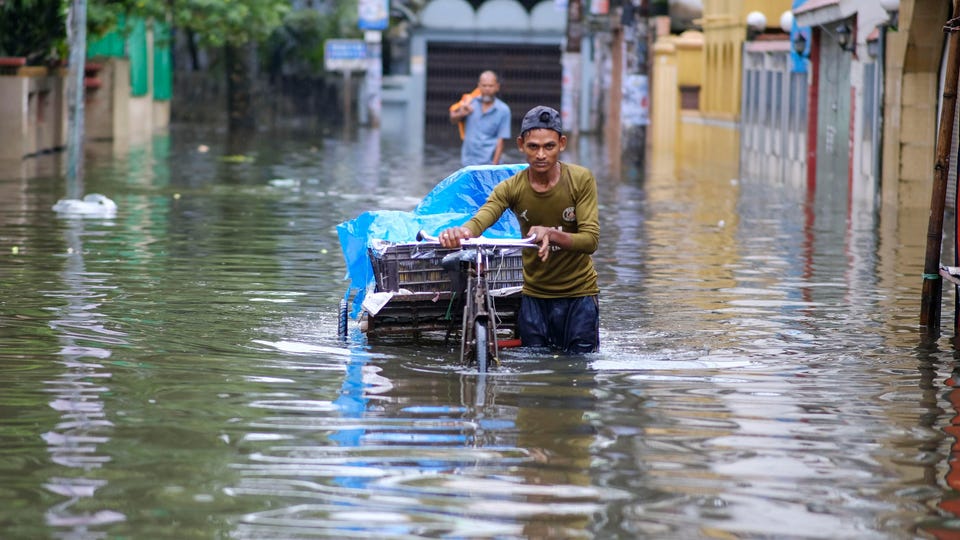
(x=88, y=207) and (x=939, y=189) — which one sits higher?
(x=939, y=189)

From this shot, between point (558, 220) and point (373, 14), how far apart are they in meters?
45.0

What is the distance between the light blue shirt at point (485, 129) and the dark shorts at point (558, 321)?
9707 millimetres

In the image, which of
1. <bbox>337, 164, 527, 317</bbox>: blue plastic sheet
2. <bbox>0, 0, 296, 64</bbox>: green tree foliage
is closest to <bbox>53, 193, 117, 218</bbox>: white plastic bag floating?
<bbox>0, 0, 296, 64</bbox>: green tree foliage

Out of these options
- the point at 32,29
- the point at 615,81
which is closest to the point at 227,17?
the point at 32,29

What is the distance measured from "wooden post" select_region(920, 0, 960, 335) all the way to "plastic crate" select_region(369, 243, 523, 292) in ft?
9.61

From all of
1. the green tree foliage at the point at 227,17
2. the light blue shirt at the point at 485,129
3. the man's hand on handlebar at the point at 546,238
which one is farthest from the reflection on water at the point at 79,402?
the green tree foliage at the point at 227,17

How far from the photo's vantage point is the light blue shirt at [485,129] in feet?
65.7

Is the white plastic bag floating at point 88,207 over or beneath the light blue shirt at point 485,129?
beneath

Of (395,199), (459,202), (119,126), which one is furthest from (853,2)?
(119,126)

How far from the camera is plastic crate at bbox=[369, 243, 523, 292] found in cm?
1051

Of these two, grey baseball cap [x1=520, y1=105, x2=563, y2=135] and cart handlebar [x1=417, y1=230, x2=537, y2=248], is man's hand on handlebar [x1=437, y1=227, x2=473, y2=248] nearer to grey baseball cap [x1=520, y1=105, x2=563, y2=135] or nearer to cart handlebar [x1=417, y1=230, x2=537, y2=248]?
cart handlebar [x1=417, y1=230, x2=537, y2=248]

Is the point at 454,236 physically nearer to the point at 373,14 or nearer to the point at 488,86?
the point at 488,86

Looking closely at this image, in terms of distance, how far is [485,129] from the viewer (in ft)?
65.9

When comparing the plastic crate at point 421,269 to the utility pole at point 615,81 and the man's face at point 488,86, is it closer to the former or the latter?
the man's face at point 488,86
